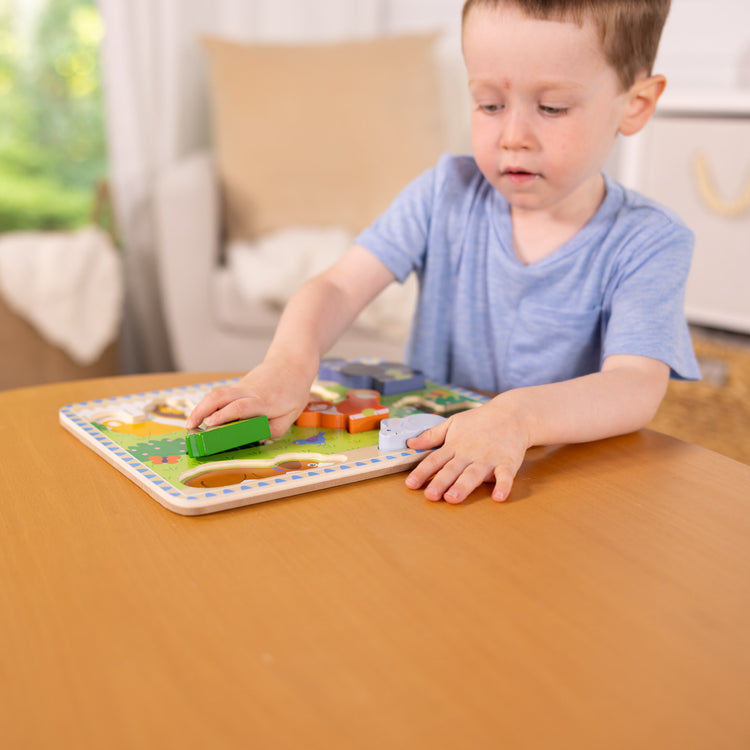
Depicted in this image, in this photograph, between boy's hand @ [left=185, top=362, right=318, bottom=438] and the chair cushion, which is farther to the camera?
the chair cushion

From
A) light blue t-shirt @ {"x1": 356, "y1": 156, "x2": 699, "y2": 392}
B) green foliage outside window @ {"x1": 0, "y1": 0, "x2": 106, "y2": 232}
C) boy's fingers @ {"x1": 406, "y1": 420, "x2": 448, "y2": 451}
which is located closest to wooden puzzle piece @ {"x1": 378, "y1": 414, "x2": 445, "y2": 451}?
boy's fingers @ {"x1": 406, "y1": 420, "x2": 448, "y2": 451}

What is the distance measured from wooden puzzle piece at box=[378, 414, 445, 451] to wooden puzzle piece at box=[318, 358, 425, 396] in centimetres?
10

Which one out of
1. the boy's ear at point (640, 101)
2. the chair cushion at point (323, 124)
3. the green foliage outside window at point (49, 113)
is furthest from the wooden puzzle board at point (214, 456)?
the green foliage outside window at point (49, 113)

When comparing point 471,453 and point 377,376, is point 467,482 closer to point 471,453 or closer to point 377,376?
point 471,453

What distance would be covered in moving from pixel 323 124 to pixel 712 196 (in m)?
0.98

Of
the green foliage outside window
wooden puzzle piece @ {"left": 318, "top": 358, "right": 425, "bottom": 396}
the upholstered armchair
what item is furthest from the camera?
the green foliage outside window

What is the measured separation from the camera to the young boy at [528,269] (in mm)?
683

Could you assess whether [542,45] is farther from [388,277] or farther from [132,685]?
[132,685]

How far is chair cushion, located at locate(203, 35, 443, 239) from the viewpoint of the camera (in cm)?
217

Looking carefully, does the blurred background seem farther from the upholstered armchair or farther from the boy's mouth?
the boy's mouth

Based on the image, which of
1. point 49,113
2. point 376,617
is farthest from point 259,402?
point 49,113

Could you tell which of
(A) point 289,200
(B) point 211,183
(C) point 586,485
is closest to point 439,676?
(C) point 586,485

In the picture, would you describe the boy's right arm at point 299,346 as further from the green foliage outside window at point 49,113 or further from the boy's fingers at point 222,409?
the green foliage outside window at point 49,113

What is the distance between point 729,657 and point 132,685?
11.3 inches
